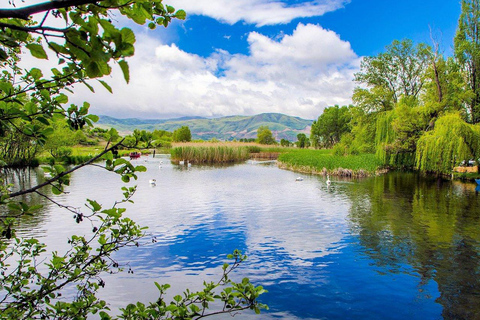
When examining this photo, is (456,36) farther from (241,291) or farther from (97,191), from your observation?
(241,291)

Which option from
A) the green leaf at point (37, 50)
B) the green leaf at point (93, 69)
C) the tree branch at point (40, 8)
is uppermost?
the tree branch at point (40, 8)

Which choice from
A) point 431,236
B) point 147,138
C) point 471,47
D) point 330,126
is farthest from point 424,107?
point 330,126

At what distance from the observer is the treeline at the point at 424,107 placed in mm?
23031

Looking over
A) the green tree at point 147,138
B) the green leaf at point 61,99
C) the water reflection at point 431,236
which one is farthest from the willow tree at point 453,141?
the green leaf at point 61,99

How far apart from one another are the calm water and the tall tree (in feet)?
48.7

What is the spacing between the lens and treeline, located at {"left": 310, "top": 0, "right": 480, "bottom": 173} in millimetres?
23031

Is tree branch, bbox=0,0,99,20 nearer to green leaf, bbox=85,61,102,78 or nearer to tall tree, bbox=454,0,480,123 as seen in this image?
green leaf, bbox=85,61,102,78

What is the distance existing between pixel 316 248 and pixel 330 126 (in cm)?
8033

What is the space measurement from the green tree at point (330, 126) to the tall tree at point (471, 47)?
51313 millimetres

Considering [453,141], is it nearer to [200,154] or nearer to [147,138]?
[147,138]

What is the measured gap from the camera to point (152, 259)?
8781 mm

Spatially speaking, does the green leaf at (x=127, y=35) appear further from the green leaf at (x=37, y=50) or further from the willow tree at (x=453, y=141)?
the willow tree at (x=453, y=141)

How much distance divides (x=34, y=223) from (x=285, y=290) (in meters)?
9.98

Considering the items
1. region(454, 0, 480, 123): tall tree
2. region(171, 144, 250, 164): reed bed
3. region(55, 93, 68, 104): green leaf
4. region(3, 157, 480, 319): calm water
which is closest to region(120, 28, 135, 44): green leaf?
region(55, 93, 68, 104): green leaf
